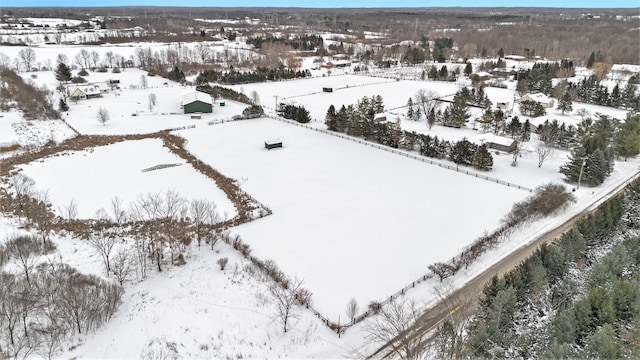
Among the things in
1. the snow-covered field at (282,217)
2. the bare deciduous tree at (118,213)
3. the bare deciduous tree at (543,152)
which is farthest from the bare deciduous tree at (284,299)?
the bare deciduous tree at (543,152)

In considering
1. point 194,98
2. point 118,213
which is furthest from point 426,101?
point 118,213

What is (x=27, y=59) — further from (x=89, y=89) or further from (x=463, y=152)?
(x=463, y=152)

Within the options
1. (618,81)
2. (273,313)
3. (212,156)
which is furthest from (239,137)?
(618,81)

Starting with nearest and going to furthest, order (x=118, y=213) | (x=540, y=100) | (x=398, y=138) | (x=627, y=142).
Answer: (x=118, y=213) < (x=627, y=142) < (x=398, y=138) < (x=540, y=100)

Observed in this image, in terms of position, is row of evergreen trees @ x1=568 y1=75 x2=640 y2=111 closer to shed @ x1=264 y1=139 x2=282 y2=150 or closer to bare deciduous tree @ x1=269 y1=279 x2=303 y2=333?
shed @ x1=264 y1=139 x2=282 y2=150

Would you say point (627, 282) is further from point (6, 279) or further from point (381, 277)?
point (6, 279)

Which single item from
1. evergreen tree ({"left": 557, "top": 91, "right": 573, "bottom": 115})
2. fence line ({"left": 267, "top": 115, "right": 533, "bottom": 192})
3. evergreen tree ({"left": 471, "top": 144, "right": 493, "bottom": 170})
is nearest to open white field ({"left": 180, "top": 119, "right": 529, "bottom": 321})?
fence line ({"left": 267, "top": 115, "right": 533, "bottom": 192})

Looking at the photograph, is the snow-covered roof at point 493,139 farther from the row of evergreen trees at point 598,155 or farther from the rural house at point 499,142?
the row of evergreen trees at point 598,155
